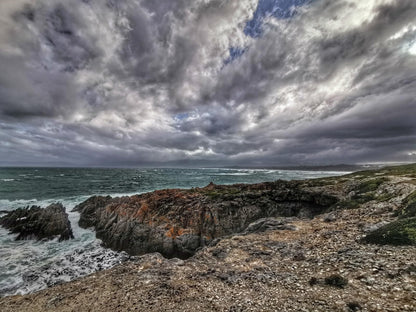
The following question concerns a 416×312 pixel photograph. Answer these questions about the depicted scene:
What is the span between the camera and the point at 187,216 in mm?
25703

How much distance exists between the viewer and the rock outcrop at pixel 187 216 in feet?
75.7

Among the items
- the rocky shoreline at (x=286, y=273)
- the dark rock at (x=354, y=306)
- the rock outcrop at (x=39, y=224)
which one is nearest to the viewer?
the dark rock at (x=354, y=306)

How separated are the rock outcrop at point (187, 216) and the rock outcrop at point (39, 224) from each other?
5342mm

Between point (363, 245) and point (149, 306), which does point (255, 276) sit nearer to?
point (149, 306)

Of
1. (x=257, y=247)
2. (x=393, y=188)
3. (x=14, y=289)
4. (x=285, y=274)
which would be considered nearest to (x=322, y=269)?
(x=285, y=274)

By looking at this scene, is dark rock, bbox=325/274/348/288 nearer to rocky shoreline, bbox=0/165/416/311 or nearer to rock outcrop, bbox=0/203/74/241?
rocky shoreline, bbox=0/165/416/311

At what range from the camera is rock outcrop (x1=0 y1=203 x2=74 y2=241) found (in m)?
29.7

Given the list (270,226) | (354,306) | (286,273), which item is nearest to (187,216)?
(270,226)

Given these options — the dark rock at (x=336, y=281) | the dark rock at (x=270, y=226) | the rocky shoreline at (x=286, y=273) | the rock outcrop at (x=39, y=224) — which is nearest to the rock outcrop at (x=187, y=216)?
the rock outcrop at (x=39, y=224)

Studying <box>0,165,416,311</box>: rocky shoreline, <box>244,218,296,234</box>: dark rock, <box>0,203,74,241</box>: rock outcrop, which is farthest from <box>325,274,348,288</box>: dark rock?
<box>0,203,74,241</box>: rock outcrop

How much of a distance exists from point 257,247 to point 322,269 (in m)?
5.05

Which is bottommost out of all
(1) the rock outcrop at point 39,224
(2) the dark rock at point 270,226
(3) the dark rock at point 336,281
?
(1) the rock outcrop at point 39,224

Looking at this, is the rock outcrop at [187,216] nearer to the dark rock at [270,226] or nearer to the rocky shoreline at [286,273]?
the dark rock at [270,226]

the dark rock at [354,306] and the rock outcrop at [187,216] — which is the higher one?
the dark rock at [354,306]
